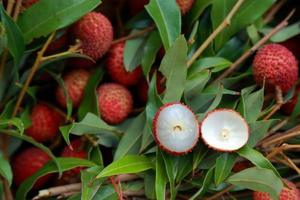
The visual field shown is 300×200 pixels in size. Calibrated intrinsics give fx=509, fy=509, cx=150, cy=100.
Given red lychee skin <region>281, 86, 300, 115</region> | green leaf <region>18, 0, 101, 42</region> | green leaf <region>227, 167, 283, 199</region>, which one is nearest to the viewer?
green leaf <region>227, 167, 283, 199</region>

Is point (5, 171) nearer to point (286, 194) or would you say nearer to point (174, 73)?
point (174, 73)

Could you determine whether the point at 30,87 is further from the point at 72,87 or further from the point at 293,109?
the point at 293,109

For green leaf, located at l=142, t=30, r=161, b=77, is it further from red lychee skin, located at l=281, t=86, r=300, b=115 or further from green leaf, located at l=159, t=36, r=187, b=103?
red lychee skin, located at l=281, t=86, r=300, b=115

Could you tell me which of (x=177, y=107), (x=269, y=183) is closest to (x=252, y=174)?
(x=269, y=183)

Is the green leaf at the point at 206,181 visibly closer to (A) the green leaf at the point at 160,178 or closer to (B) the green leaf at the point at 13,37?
(A) the green leaf at the point at 160,178

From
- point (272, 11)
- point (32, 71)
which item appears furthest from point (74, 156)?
point (272, 11)

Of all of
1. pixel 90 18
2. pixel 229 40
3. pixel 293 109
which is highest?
pixel 90 18

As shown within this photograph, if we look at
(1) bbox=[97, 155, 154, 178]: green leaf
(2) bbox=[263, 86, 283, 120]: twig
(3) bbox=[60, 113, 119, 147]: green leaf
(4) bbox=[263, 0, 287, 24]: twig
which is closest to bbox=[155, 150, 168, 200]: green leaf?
(1) bbox=[97, 155, 154, 178]: green leaf
